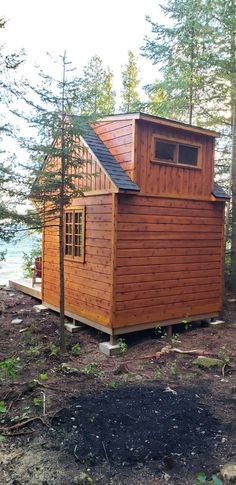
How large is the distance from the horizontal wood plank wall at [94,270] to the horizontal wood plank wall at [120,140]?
75 cm

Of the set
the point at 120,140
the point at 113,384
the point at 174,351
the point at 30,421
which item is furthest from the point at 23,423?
the point at 120,140

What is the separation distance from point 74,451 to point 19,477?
0.53 m

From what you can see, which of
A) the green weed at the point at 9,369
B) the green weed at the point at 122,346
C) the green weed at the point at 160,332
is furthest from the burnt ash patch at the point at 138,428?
the green weed at the point at 160,332

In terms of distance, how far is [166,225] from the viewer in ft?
23.7

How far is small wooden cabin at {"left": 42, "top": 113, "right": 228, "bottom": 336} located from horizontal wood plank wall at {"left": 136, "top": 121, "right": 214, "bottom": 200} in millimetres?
19

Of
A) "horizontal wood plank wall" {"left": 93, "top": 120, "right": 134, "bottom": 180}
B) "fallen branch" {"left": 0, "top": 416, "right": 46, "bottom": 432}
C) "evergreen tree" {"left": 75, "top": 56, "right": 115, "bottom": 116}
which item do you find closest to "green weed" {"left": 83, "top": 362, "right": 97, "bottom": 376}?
"fallen branch" {"left": 0, "top": 416, "right": 46, "bottom": 432}

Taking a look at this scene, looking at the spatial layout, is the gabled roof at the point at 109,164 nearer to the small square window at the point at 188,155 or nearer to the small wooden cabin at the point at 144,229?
the small wooden cabin at the point at 144,229

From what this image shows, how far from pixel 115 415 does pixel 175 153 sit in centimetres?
521

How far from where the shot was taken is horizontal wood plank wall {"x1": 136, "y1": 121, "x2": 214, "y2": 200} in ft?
21.9

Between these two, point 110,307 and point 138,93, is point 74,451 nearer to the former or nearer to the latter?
point 110,307

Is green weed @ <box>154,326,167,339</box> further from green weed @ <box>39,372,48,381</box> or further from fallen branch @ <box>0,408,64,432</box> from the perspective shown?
fallen branch @ <box>0,408,64,432</box>

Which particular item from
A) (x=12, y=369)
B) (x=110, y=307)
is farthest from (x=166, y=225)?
(x=12, y=369)

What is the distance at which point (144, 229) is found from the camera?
6.84 m

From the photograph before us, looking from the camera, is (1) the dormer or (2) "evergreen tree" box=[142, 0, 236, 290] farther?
(2) "evergreen tree" box=[142, 0, 236, 290]
